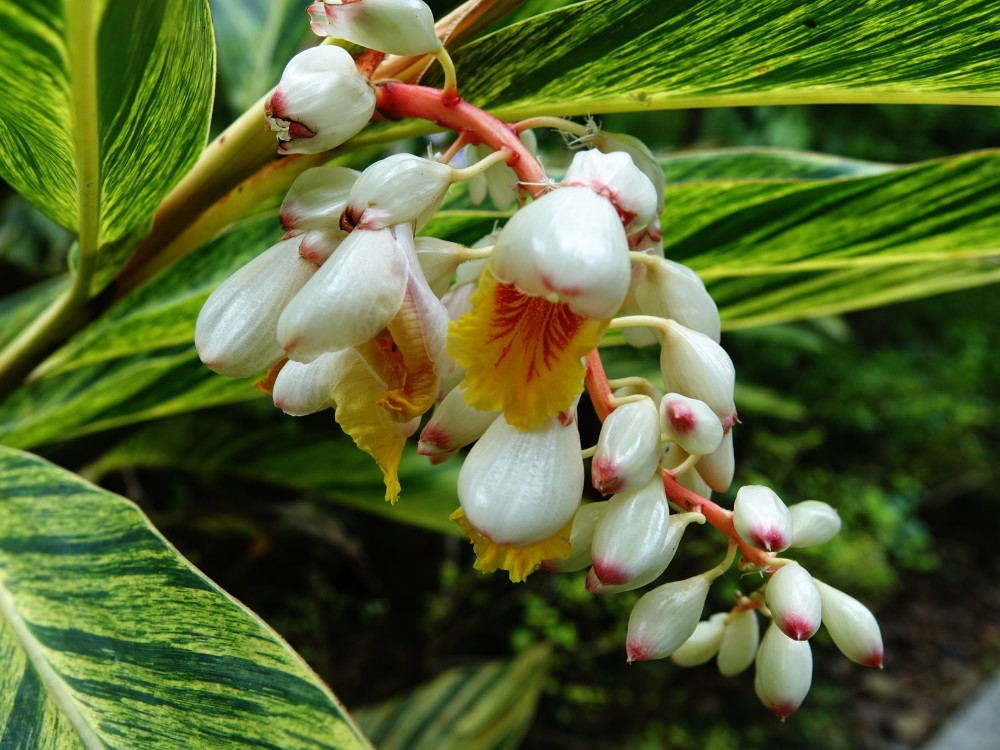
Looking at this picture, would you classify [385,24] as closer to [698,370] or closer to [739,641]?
[698,370]

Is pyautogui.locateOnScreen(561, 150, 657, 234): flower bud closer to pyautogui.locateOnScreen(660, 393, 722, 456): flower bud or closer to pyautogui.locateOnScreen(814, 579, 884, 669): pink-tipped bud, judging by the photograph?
pyautogui.locateOnScreen(660, 393, 722, 456): flower bud

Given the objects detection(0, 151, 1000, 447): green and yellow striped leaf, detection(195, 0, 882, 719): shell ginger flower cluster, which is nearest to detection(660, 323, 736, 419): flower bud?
detection(195, 0, 882, 719): shell ginger flower cluster

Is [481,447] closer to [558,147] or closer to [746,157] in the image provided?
[746,157]

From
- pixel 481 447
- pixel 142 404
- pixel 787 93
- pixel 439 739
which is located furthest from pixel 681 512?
pixel 439 739

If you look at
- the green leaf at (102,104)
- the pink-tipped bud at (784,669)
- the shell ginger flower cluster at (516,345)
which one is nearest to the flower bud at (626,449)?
the shell ginger flower cluster at (516,345)

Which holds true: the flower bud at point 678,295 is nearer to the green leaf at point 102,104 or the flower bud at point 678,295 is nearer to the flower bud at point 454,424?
the flower bud at point 454,424
